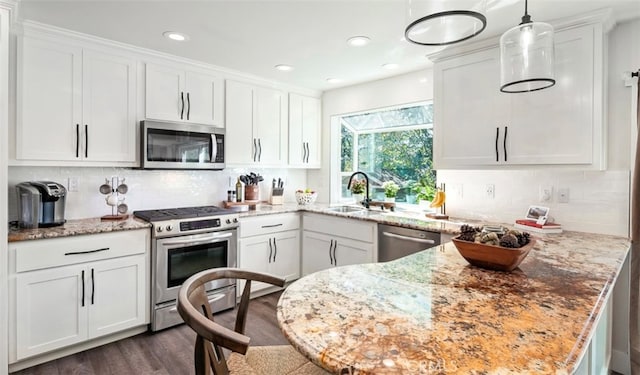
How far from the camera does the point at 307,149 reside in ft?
14.2

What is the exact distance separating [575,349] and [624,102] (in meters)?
2.27

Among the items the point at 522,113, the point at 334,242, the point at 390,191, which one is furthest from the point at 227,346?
the point at 390,191

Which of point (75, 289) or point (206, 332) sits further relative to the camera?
point (75, 289)

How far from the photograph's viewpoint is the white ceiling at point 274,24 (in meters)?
2.11

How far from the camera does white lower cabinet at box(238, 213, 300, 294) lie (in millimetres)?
3342

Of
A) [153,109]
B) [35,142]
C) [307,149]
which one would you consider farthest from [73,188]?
[307,149]

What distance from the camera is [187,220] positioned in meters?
2.87

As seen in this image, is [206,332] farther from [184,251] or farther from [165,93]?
[165,93]

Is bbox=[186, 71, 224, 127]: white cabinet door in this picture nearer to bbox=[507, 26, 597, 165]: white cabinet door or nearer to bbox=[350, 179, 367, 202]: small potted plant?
bbox=[350, 179, 367, 202]: small potted plant

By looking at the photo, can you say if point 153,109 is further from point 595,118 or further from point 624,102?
point 624,102

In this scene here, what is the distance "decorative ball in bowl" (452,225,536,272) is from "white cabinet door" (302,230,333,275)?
81.7 inches

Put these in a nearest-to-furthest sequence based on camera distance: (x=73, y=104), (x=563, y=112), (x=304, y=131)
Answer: (x=563, y=112) < (x=73, y=104) < (x=304, y=131)

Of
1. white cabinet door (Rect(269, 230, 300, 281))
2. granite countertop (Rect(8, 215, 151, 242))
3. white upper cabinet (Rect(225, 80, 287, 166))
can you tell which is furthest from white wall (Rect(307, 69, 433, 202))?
granite countertop (Rect(8, 215, 151, 242))

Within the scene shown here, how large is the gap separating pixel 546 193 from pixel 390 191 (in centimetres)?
152
